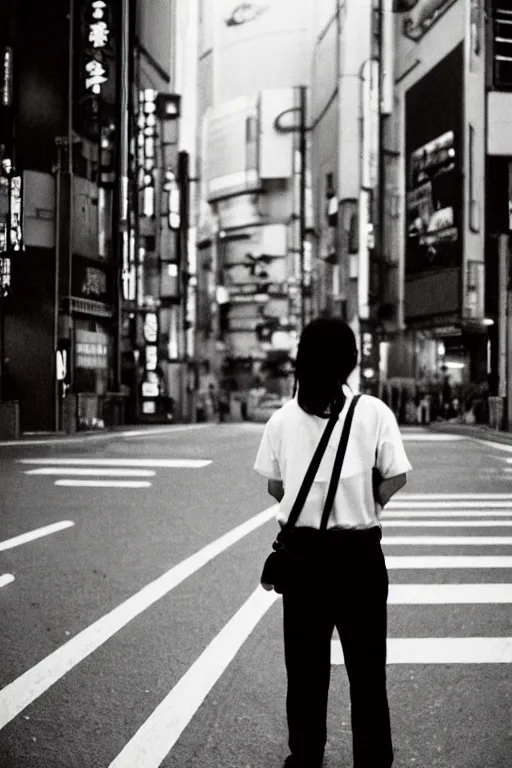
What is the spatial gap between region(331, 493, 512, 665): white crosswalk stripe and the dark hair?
2.42 m

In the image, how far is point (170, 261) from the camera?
49.5 metres

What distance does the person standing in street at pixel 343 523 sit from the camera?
3.41 metres

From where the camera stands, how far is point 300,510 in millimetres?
3434

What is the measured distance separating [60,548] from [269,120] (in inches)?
3802

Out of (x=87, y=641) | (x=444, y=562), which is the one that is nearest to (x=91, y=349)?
(x=444, y=562)

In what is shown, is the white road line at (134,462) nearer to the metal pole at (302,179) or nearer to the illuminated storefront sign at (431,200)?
the illuminated storefront sign at (431,200)

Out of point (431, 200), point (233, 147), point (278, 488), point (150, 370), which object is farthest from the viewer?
point (233, 147)

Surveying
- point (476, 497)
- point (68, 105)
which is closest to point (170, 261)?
point (68, 105)

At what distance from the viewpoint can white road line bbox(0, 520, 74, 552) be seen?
31.3 ft

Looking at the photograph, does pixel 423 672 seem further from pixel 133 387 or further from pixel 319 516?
pixel 133 387

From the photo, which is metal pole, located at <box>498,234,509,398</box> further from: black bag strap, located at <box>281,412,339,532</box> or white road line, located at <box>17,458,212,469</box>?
black bag strap, located at <box>281,412,339,532</box>

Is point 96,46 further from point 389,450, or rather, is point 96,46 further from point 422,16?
point 389,450

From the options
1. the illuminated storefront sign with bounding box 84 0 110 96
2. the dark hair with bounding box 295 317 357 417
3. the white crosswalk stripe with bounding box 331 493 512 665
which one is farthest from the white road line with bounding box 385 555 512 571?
the illuminated storefront sign with bounding box 84 0 110 96

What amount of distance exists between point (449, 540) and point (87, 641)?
15.7ft
